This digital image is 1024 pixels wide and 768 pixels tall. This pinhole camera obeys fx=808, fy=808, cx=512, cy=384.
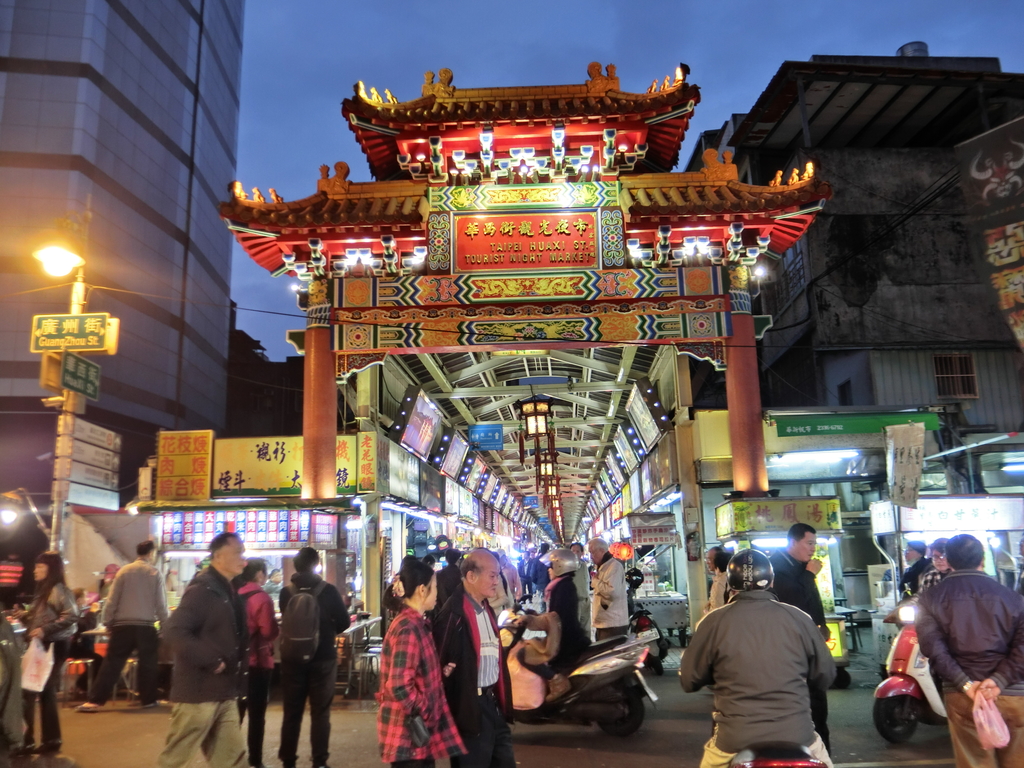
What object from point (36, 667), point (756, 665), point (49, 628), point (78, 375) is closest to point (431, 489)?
point (78, 375)

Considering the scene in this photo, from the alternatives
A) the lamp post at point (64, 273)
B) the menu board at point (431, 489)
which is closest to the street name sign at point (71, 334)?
the lamp post at point (64, 273)

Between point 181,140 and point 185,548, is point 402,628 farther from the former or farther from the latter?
point 181,140

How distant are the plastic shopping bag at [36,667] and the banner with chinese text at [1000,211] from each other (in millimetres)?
8654

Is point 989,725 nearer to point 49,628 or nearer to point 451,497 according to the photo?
point 49,628

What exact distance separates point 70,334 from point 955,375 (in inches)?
765

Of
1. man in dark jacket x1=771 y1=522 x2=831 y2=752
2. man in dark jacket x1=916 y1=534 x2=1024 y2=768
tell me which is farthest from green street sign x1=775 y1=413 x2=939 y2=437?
man in dark jacket x1=916 y1=534 x2=1024 y2=768

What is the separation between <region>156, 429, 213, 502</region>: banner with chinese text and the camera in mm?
14969

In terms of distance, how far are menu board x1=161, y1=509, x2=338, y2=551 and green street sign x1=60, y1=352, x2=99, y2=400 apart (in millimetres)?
2989

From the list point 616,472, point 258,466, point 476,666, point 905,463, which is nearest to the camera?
point 476,666

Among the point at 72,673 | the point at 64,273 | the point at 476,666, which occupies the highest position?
the point at 64,273

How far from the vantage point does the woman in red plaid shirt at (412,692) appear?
450 centimetres

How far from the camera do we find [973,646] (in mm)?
4887

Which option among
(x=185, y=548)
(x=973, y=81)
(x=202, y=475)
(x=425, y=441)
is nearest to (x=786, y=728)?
(x=185, y=548)

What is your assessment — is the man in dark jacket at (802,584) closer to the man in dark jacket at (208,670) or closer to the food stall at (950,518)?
the man in dark jacket at (208,670)
